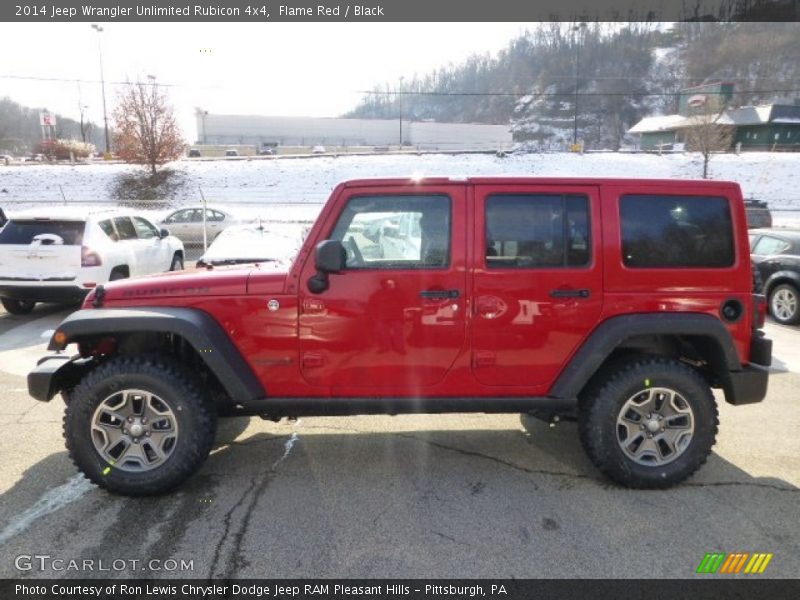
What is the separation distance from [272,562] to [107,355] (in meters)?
1.84

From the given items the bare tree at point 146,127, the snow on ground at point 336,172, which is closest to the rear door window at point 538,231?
the snow on ground at point 336,172

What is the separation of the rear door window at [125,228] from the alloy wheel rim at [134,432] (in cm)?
634

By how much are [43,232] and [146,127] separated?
29352 millimetres

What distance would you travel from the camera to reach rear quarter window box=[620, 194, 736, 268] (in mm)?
3479

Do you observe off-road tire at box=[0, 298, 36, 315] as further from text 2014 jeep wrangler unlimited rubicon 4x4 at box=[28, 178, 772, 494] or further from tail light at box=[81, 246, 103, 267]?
text 2014 jeep wrangler unlimited rubicon 4x4 at box=[28, 178, 772, 494]

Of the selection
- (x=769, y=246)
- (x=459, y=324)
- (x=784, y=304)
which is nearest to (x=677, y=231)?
(x=459, y=324)

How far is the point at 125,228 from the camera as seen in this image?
9.21m

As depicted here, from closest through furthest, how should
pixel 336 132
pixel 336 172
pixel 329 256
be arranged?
1. pixel 329 256
2. pixel 336 172
3. pixel 336 132

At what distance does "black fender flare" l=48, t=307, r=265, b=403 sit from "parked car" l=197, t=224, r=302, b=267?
10.8 feet

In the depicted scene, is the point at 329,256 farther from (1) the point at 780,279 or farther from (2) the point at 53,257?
(1) the point at 780,279
